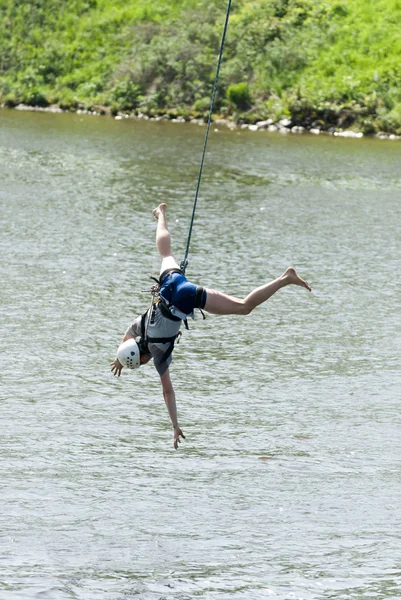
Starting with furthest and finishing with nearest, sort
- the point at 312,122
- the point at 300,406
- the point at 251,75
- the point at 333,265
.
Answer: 1. the point at 251,75
2. the point at 312,122
3. the point at 333,265
4. the point at 300,406

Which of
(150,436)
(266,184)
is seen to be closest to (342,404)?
(150,436)

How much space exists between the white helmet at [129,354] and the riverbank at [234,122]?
1551 inches

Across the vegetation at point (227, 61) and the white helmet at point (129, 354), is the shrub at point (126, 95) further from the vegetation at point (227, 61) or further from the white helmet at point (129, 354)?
the white helmet at point (129, 354)

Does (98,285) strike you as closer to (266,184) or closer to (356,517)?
(356,517)

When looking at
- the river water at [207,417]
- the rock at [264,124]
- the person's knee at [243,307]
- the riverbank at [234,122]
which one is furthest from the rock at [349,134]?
the person's knee at [243,307]

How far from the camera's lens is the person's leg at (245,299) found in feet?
35.4

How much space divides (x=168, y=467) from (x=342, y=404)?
3211 mm

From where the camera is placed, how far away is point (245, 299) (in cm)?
1094

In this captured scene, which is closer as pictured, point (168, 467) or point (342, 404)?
point (168, 467)

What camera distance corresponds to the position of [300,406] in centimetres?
1393

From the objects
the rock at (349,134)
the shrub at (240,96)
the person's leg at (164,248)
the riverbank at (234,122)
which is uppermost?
the person's leg at (164,248)

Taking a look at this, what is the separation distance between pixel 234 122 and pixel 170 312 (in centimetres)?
4241

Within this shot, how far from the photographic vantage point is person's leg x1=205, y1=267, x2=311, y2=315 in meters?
10.8

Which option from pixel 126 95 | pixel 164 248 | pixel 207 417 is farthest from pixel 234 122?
pixel 164 248
